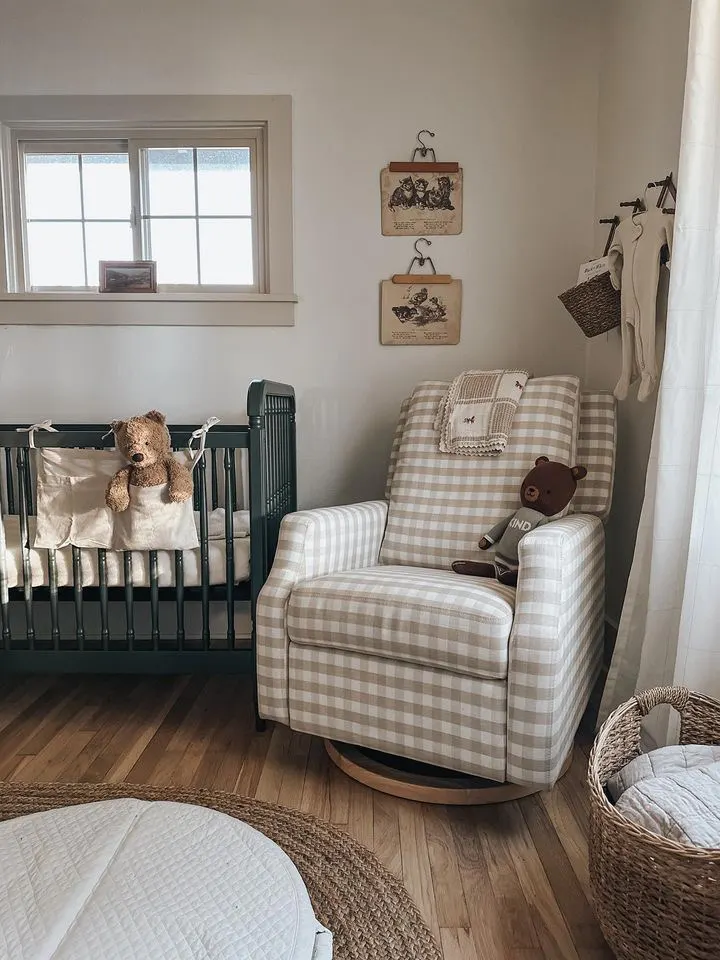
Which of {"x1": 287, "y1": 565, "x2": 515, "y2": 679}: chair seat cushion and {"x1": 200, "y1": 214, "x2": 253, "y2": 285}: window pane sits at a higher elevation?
{"x1": 200, "y1": 214, "x2": 253, "y2": 285}: window pane

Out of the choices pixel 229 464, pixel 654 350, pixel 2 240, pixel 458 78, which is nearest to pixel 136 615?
pixel 229 464

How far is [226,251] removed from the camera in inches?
108

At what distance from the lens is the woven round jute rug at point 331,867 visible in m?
1.23

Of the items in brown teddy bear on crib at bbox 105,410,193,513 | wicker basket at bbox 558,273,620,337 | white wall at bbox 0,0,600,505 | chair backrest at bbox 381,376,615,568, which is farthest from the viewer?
white wall at bbox 0,0,600,505

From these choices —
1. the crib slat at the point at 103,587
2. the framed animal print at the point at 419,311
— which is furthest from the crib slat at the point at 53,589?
the framed animal print at the point at 419,311

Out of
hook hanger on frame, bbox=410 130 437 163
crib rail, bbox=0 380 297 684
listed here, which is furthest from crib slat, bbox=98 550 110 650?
hook hanger on frame, bbox=410 130 437 163

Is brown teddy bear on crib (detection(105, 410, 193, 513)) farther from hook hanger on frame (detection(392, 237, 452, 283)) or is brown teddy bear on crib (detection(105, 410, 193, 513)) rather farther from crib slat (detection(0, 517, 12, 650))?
hook hanger on frame (detection(392, 237, 452, 283))

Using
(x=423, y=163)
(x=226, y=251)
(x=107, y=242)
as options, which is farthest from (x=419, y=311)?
(x=107, y=242)

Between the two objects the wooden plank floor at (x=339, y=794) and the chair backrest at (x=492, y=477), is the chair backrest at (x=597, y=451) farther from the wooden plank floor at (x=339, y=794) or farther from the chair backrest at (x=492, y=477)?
the wooden plank floor at (x=339, y=794)

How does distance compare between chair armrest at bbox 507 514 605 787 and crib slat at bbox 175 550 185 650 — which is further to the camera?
crib slat at bbox 175 550 185 650

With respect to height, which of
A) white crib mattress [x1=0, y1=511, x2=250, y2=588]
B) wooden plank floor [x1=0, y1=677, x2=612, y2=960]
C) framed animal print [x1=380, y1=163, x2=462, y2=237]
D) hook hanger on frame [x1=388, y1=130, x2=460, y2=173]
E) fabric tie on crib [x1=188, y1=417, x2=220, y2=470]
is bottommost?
wooden plank floor [x1=0, y1=677, x2=612, y2=960]

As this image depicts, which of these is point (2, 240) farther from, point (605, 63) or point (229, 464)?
point (605, 63)

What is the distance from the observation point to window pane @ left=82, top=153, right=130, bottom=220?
8.93 feet

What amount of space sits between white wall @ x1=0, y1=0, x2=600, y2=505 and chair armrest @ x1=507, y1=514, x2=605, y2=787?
1234 millimetres
